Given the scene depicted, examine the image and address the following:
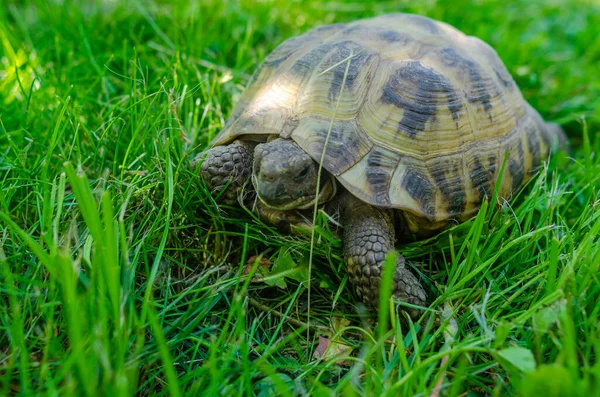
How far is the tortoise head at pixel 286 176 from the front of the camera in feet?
6.44

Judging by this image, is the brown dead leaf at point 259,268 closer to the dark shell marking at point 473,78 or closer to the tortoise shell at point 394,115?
the tortoise shell at point 394,115

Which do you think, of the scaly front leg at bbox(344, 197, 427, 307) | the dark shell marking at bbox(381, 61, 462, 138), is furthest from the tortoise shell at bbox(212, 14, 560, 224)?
the scaly front leg at bbox(344, 197, 427, 307)

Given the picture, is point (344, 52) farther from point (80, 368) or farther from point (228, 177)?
point (80, 368)

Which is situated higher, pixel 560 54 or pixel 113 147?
pixel 113 147

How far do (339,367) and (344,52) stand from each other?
4.47ft

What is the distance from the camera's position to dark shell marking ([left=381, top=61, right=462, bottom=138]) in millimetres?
2133

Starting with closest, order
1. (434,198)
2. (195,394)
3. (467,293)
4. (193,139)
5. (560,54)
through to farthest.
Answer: (195,394), (467,293), (434,198), (193,139), (560,54)

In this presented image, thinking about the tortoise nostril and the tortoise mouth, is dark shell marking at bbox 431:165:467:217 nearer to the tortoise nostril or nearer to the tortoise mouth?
the tortoise mouth

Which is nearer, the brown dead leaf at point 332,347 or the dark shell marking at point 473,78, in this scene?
the brown dead leaf at point 332,347

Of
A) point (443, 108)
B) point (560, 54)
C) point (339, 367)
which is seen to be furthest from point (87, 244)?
point (560, 54)

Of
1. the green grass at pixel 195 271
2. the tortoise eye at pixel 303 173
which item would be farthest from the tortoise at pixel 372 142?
the green grass at pixel 195 271

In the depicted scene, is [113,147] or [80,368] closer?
[80,368]

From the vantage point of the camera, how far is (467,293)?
1.90 m

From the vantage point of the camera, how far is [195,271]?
2.09 m
